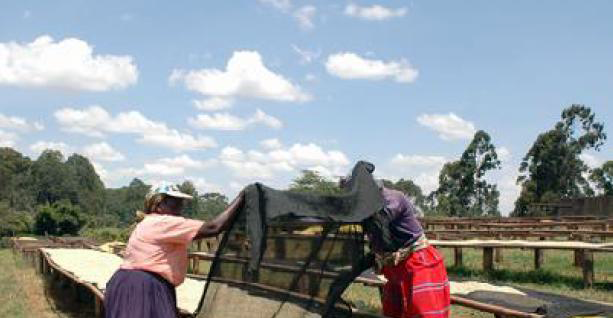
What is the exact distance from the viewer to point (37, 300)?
1228 cm

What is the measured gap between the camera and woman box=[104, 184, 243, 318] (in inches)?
150

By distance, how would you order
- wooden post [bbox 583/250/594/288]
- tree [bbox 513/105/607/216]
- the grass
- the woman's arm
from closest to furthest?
the woman's arm
wooden post [bbox 583/250/594/288]
the grass
tree [bbox 513/105/607/216]

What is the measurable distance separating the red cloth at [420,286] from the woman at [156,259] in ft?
3.83

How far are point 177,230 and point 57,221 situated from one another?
45926mm

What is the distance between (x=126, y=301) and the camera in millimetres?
3865

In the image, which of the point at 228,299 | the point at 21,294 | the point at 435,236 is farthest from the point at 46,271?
the point at 228,299

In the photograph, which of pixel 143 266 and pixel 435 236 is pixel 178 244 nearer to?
pixel 143 266

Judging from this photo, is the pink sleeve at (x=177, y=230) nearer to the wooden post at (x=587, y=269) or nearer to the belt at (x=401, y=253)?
the belt at (x=401, y=253)

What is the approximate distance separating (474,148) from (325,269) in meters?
43.6

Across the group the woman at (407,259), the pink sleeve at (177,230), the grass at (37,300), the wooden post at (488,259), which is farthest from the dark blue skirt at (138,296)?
the wooden post at (488,259)

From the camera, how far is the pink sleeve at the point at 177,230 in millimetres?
3801

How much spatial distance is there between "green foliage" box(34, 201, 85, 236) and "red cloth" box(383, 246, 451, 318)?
4540 cm

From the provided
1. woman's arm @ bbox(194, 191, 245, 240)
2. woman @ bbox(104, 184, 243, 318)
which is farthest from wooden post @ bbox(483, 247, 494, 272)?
woman's arm @ bbox(194, 191, 245, 240)

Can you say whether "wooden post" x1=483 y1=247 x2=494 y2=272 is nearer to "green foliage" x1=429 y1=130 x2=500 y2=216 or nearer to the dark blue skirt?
the dark blue skirt
